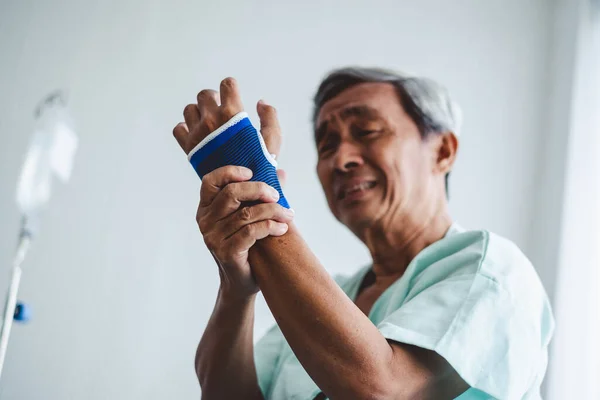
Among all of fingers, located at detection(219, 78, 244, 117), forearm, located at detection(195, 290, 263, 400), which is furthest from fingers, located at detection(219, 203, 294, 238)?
forearm, located at detection(195, 290, 263, 400)

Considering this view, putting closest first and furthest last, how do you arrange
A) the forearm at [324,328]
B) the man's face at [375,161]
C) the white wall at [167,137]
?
the forearm at [324,328]
the man's face at [375,161]
the white wall at [167,137]

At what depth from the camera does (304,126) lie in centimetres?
182

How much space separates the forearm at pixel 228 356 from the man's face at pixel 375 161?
0.28m

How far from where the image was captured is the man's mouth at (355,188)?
102 cm

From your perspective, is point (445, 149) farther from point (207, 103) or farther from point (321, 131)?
point (207, 103)

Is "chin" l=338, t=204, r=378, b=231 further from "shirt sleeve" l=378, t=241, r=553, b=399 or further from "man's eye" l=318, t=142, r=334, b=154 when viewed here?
"shirt sleeve" l=378, t=241, r=553, b=399

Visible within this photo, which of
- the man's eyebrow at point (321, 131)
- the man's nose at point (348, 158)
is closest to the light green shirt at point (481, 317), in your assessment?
the man's nose at point (348, 158)

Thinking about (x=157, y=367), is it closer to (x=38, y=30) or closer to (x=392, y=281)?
(x=392, y=281)

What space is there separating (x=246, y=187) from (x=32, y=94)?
121 cm

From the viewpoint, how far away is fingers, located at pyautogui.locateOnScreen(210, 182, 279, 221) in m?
0.65

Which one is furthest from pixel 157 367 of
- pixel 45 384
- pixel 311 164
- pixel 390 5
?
pixel 390 5

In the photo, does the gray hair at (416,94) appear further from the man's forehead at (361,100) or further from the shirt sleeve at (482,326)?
the shirt sleeve at (482,326)

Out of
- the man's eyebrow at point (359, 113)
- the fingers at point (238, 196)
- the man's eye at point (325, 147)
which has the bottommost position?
the fingers at point (238, 196)

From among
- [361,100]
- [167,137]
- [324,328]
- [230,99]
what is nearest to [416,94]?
[361,100]
